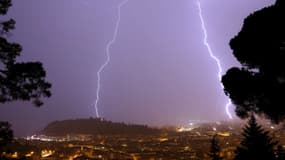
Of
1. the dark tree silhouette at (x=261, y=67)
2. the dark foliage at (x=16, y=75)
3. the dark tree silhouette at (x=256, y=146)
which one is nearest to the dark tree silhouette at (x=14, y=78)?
the dark foliage at (x=16, y=75)

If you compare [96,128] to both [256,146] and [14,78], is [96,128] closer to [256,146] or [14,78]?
[256,146]

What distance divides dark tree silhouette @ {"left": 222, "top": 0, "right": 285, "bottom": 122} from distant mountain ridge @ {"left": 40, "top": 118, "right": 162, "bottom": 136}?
6195 centimetres

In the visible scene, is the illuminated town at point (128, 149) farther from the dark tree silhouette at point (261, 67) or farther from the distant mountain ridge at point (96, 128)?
the distant mountain ridge at point (96, 128)

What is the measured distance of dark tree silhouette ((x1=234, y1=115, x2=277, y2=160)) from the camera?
55.9 ft

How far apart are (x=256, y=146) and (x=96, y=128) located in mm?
60092

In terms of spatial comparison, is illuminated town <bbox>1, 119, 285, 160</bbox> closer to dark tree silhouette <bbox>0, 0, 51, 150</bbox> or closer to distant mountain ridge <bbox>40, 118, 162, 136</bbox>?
dark tree silhouette <bbox>0, 0, 51, 150</bbox>

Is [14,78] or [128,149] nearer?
[14,78]

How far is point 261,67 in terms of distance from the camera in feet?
28.3

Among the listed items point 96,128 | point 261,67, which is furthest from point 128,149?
point 261,67

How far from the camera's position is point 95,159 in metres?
33.9

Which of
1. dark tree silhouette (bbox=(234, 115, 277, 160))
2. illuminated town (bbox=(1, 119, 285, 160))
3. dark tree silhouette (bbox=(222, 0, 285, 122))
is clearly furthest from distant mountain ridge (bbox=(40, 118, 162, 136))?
dark tree silhouette (bbox=(222, 0, 285, 122))

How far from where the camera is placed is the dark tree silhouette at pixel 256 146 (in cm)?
1703

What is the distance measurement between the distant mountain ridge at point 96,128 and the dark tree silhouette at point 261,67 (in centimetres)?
6195

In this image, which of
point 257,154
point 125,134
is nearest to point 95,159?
point 257,154
